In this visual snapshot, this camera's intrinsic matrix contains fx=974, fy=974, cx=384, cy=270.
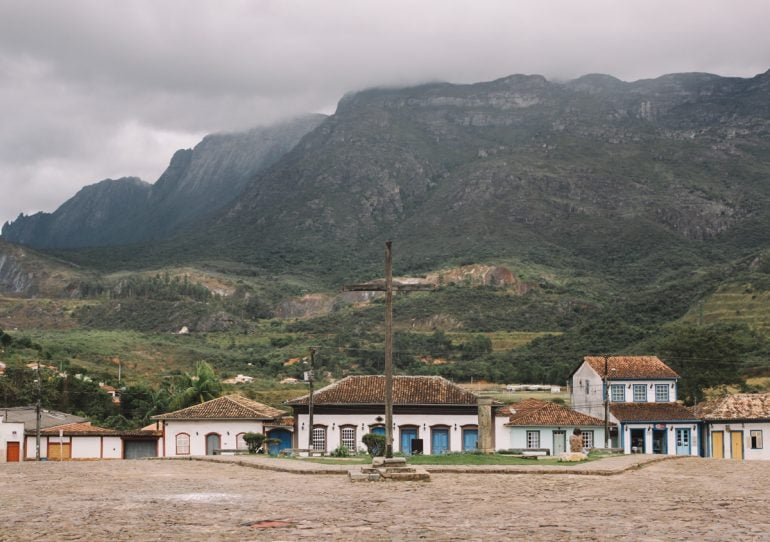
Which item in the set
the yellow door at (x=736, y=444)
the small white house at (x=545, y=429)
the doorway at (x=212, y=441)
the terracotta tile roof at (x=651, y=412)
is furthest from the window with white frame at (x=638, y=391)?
the doorway at (x=212, y=441)

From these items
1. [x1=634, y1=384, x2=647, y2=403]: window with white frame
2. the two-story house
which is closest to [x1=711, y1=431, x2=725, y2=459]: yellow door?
the two-story house

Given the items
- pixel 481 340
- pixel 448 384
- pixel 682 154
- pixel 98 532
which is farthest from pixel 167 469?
pixel 682 154

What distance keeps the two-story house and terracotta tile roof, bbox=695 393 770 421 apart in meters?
0.97

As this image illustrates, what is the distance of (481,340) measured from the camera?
99062 mm

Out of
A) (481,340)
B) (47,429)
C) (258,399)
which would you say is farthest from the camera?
(481,340)

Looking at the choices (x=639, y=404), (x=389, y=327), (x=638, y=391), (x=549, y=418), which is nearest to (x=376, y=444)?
(x=389, y=327)

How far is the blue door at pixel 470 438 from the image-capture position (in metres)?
44.0

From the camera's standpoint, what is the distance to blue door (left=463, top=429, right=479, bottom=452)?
44000mm

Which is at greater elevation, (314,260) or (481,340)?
(314,260)

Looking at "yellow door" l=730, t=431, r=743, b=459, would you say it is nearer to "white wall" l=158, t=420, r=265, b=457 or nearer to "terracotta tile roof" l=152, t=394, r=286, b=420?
"terracotta tile roof" l=152, t=394, r=286, b=420

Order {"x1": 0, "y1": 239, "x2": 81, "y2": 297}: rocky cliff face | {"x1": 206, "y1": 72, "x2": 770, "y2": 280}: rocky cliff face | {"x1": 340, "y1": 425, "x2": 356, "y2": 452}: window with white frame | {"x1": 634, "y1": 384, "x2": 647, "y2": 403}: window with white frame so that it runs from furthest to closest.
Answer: {"x1": 0, "y1": 239, "x2": 81, "y2": 297}: rocky cliff face < {"x1": 206, "y1": 72, "x2": 770, "y2": 280}: rocky cliff face < {"x1": 634, "y1": 384, "x2": 647, "y2": 403}: window with white frame < {"x1": 340, "y1": 425, "x2": 356, "y2": 452}: window with white frame

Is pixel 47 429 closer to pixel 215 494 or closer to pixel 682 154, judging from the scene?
pixel 215 494

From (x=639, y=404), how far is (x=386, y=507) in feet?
125

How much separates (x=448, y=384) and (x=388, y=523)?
1305 inches
